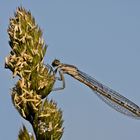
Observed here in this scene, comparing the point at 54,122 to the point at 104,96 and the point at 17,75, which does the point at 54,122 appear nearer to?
the point at 17,75

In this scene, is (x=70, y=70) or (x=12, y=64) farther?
(x=70, y=70)

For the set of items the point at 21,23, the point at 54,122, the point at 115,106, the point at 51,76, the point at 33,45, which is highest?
the point at 115,106

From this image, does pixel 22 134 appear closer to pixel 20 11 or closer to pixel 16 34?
pixel 16 34

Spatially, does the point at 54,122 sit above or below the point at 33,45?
below

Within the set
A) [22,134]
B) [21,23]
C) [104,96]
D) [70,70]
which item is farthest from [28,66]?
[104,96]

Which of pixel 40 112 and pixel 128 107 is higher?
pixel 128 107

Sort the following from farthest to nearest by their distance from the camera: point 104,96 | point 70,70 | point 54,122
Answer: point 104,96 < point 70,70 < point 54,122

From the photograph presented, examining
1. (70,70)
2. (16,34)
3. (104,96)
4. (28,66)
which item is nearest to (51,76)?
(28,66)

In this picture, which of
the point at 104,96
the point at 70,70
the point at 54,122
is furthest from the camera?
the point at 104,96

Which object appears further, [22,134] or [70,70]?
[70,70]
